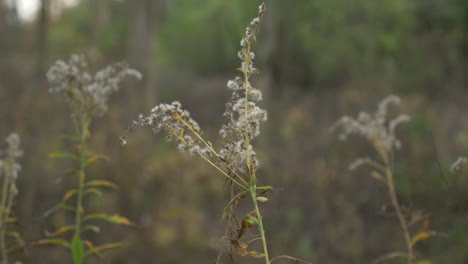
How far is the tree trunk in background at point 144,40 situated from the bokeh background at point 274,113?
0.03m

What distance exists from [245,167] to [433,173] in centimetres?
834

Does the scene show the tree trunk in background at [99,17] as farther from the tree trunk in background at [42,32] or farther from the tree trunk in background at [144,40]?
the tree trunk in background at [42,32]

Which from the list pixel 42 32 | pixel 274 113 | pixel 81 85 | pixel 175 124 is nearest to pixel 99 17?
pixel 274 113

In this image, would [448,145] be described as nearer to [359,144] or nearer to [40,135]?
[359,144]

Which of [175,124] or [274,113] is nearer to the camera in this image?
[175,124]

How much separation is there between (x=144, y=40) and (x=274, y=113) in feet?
12.5

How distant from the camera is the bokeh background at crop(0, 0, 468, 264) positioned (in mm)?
7539

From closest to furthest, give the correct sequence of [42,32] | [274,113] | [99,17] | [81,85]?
1. [81,85]
2. [42,32]
3. [274,113]
4. [99,17]

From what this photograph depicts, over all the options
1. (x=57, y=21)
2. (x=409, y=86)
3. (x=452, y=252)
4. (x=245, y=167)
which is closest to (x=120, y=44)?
(x=57, y=21)

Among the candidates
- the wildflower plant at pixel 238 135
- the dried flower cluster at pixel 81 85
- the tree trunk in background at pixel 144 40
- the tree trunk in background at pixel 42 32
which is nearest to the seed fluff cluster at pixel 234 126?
the wildflower plant at pixel 238 135

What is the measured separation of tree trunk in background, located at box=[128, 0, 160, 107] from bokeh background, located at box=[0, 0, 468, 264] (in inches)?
1.2

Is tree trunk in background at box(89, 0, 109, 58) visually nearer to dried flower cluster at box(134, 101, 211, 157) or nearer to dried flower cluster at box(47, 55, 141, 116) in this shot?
dried flower cluster at box(47, 55, 141, 116)

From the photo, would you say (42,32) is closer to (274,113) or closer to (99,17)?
(274,113)

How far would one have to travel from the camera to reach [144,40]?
1139cm
